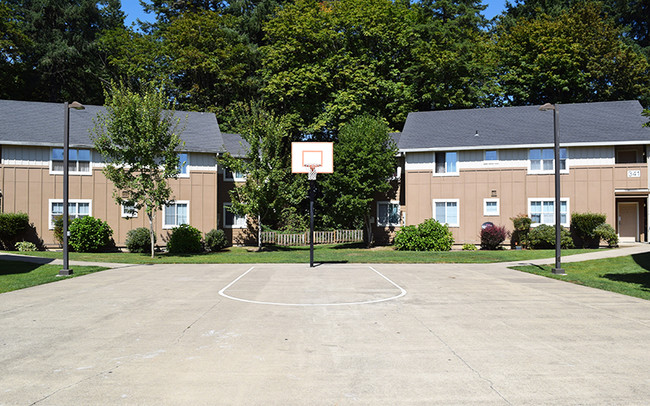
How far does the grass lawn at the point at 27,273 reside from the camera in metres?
13.5

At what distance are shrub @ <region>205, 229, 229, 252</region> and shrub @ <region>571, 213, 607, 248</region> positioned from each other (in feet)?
70.7

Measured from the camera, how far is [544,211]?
2822 centimetres

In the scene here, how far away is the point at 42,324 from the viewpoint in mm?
8250

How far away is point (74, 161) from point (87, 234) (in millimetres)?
5020

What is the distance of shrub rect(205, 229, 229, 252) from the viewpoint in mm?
28312

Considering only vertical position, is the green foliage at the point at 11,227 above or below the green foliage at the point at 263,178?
below

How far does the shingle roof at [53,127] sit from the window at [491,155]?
17.2m

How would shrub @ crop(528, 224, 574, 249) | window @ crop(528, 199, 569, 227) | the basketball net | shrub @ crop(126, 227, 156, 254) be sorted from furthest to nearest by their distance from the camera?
1. window @ crop(528, 199, 569, 227)
2. shrub @ crop(126, 227, 156, 254)
3. shrub @ crop(528, 224, 574, 249)
4. the basketball net

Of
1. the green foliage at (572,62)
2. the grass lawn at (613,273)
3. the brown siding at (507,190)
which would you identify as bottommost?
the grass lawn at (613,273)

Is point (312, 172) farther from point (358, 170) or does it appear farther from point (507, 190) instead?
point (507, 190)

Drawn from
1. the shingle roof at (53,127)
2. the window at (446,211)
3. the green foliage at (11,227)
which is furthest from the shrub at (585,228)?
the green foliage at (11,227)

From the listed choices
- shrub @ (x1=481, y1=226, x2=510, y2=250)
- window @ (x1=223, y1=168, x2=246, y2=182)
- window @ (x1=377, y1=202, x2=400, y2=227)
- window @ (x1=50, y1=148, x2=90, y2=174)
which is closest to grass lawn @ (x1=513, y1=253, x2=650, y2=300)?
shrub @ (x1=481, y1=226, x2=510, y2=250)

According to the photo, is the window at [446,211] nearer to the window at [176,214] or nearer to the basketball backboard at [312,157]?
the basketball backboard at [312,157]

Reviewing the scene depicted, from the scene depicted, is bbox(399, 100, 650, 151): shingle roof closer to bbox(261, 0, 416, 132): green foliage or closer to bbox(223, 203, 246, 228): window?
bbox(261, 0, 416, 132): green foliage
